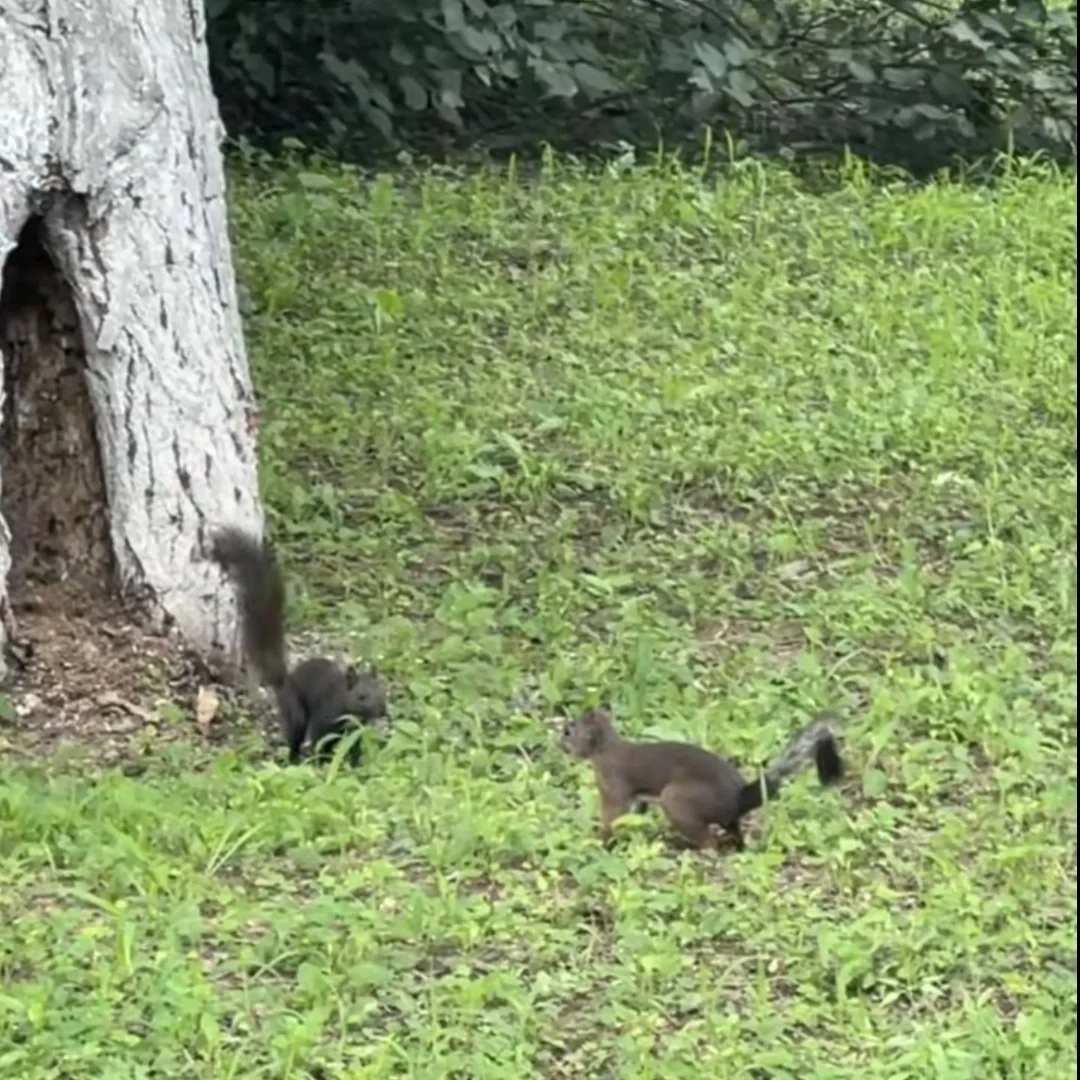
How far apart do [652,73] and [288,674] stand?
19.8 feet

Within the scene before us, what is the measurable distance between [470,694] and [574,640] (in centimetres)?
48

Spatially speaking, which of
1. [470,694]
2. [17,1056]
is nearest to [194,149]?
[470,694]

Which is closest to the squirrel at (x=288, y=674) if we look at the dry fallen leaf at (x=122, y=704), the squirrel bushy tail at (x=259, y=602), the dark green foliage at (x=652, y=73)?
the squirrel bushy tail at (x=259, y=602)

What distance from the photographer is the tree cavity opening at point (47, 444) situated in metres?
6.25

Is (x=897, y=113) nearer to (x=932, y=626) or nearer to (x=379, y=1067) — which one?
(x=932, y=626)

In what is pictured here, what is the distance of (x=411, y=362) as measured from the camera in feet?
28.8

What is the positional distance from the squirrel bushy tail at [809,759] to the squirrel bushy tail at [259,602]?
1231mm

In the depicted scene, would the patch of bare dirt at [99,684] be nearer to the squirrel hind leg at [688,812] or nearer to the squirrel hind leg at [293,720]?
the squirrel hind leg at [293,720]

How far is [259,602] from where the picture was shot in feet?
19.8

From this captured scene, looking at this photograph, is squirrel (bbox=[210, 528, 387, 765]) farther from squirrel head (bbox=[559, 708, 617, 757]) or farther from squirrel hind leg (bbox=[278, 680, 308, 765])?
squirrel head (bbox=[559, 708, 617, 757])

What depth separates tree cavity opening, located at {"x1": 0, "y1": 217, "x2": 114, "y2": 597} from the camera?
6.25 metres

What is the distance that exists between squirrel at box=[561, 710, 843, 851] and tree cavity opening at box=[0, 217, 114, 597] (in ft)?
4.97

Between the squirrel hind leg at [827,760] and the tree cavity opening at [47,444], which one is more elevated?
the tree cavity opening at [47,444]

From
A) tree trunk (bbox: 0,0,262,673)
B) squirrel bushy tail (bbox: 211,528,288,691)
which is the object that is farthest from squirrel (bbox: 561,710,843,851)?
tree trunk (bbox: 0,0,262,673)
